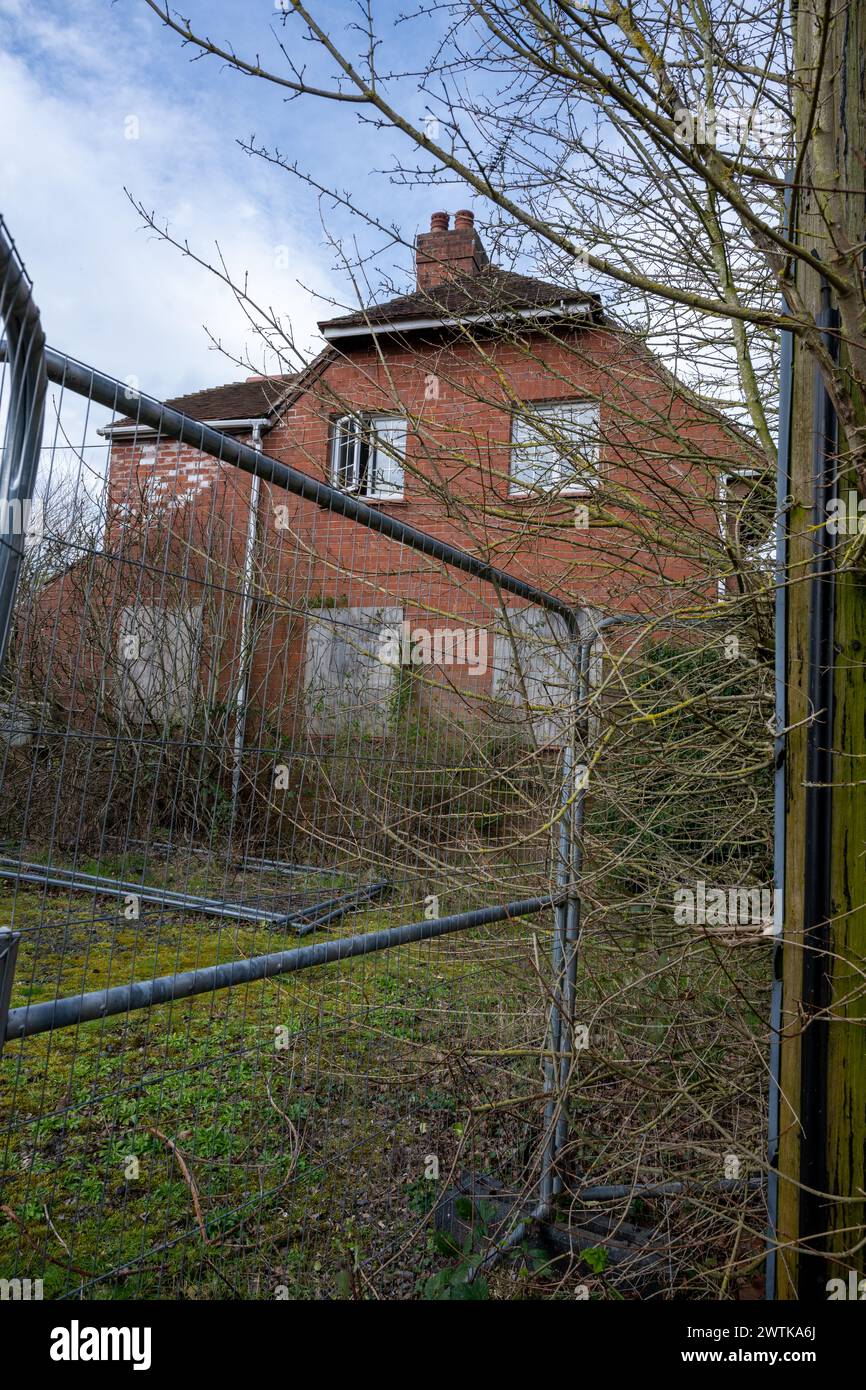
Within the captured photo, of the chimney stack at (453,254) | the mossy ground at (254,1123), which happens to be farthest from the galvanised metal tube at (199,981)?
the chimney stack at (453,254)

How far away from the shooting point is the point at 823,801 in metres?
2.21

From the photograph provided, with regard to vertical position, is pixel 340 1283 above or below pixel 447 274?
below

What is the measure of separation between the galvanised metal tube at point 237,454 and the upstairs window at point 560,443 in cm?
35

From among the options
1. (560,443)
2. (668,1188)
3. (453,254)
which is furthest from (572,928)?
(453,254)

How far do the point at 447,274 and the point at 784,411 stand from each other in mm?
1974

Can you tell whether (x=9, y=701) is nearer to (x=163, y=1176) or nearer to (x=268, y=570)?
(x=268, y=570)

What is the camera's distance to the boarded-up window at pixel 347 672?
107 inches

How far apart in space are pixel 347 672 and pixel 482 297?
2135 mm


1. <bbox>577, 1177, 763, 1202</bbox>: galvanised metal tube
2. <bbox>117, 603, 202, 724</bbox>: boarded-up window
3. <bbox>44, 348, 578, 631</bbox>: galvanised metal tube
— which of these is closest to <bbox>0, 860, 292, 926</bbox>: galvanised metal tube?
<bbox>117, 603, 202, 724</bbox>: boarded-up window

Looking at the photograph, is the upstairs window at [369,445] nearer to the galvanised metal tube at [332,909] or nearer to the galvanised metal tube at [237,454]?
the galvanised metal tube at [237,454]

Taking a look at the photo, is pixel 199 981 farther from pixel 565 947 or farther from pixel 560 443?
pixel 560 443

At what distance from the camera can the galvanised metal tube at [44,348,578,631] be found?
1823 mm
